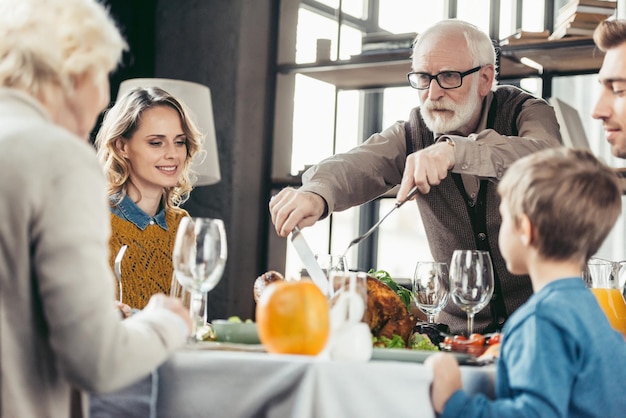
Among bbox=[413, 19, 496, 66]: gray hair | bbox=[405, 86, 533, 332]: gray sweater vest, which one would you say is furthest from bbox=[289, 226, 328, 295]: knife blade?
bbox=[413, 19, 496, 66]: gray hair

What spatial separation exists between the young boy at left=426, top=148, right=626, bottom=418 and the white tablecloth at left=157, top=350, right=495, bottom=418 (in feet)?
0.23

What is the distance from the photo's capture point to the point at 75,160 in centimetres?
114

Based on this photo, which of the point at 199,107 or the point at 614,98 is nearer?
the point at 614,98

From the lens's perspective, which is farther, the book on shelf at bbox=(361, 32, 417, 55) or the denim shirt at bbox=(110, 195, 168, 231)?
the book on shelf at bbox=(361, 32, 417, 55)

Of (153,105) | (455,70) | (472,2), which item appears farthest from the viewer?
(472,2)

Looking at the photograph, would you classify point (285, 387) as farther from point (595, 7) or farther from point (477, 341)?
point (595, 7)

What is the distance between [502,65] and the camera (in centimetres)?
412

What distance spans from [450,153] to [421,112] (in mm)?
715

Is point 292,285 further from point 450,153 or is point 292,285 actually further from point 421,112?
point 421,112

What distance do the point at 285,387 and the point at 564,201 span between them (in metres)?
0.56

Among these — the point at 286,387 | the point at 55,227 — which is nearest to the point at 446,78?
the point at 286,387

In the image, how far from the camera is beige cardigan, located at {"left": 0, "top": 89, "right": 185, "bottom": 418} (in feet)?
3.60

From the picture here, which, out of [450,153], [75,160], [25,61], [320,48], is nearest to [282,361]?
[75,160]

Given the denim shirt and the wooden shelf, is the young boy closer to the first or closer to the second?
the denim shirt
